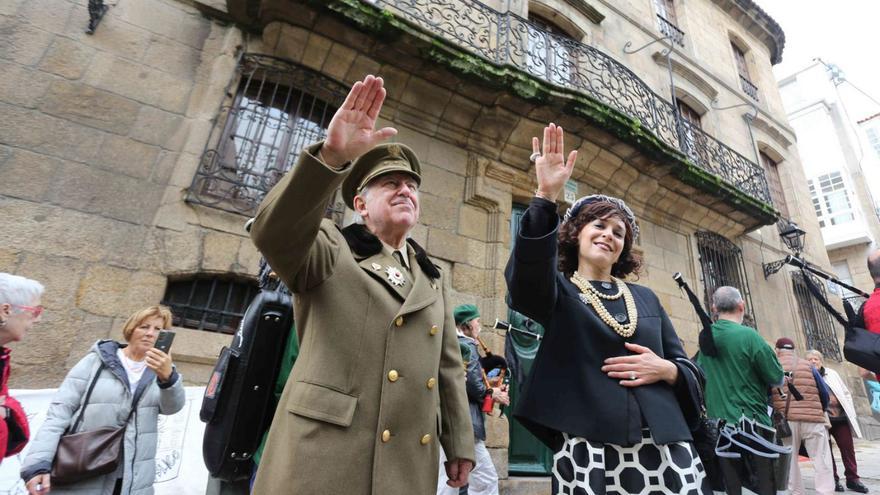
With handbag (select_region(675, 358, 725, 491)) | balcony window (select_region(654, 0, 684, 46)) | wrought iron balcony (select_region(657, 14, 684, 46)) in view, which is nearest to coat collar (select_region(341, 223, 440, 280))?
handbag (select_region(675, 358, 725, 491))

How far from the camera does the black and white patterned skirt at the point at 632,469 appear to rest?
1402 millimetres

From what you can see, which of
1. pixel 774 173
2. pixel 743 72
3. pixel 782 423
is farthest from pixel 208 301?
pixel 743 72

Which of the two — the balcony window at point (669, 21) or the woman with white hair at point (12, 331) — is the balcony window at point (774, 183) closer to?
the balcony window at point (669, 21)

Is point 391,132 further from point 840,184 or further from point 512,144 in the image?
point 840,184

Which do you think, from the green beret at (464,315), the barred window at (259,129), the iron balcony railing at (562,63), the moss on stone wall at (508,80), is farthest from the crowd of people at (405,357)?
the iron balcony railing at (562,63)

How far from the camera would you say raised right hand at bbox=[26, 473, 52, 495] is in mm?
1984

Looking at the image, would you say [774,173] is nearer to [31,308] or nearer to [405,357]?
[405,357]

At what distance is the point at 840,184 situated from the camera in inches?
708

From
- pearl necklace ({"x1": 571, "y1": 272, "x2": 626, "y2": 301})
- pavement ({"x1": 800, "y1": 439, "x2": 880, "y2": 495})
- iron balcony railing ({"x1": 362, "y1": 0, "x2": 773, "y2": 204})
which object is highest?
iron balcony railing ({"x1": 362, "y1": 0, "x2": 773, "y2": 204})

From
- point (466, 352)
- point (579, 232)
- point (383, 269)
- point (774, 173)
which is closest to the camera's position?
point (383, 269)

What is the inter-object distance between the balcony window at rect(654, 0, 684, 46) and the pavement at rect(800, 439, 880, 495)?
9.34 metres

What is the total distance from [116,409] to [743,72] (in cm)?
1631

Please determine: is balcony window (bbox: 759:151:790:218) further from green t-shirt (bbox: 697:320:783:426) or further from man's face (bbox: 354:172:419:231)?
man's face (bbox: 354:172:419:231)

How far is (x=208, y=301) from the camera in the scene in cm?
388
